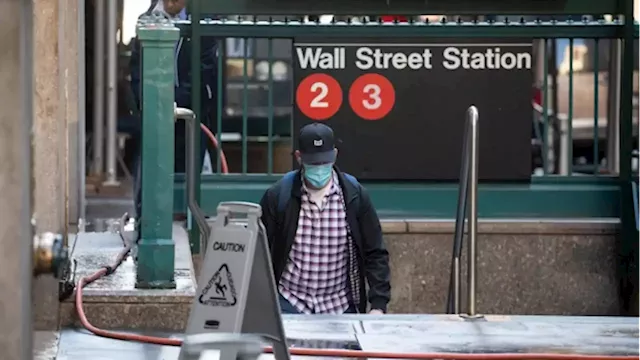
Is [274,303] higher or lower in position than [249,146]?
lower

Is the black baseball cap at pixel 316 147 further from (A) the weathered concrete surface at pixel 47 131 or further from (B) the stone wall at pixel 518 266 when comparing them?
(B) the stone wall at pixel 518 266

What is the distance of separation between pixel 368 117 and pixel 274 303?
134 inches

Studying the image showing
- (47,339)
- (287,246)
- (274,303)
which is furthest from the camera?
(287,246)

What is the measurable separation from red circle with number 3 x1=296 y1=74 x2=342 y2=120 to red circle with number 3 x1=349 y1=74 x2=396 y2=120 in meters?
0.11

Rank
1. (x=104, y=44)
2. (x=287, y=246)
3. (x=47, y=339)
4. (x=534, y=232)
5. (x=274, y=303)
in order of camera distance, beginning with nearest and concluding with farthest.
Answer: (x=274, y=303) → (x=47, y=339) → (x=287, y=246) → (x=534, y=232) → (x=104, y=44)

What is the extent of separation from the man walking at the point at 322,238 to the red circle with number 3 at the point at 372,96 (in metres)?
1.67

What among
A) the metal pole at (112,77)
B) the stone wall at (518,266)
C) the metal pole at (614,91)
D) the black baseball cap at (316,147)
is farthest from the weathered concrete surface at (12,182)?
the metal pole at (112,77)

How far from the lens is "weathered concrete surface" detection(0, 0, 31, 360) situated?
119 inches

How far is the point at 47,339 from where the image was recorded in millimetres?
5859

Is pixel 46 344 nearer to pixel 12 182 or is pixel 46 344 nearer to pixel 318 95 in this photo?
pixel 12 182

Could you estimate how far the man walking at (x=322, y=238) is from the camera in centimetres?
665

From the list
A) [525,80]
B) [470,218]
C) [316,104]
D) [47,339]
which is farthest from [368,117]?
[47,339]

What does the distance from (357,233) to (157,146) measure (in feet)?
3.90

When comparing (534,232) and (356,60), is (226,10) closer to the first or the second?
(356,60)
